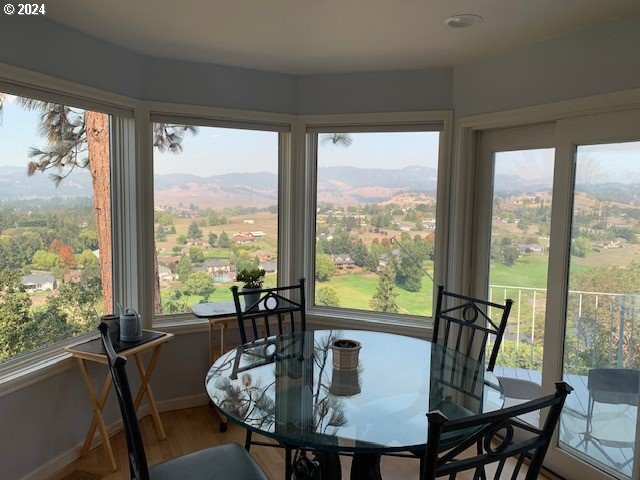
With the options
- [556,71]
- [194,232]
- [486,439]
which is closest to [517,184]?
[556,71]

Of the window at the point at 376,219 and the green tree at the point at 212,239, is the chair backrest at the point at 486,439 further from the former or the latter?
the green tree at the point at 212,239

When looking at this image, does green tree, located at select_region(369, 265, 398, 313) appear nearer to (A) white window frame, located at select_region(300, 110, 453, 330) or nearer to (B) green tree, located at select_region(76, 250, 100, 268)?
(A) white window frame, located at select_region(300, 110, 453, 330)

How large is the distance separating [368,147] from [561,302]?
1.72 m

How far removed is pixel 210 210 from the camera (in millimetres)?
3600

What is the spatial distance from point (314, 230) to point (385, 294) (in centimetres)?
75

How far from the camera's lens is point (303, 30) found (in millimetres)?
2623

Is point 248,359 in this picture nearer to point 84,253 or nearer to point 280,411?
point 280,411

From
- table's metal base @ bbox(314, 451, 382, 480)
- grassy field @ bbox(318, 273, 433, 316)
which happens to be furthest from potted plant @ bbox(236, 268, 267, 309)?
table's metal base @ bbox(314, 451, 382, 480)

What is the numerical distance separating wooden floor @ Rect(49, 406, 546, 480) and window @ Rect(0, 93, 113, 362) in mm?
738

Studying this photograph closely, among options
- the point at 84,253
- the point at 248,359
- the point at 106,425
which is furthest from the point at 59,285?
the point at 248,359

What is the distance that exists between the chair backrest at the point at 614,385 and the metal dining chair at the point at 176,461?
1.87m

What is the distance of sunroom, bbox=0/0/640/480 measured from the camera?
7.37 ft

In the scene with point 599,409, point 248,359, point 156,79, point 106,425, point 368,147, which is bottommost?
point 106,425

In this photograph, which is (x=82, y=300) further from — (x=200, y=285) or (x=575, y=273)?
(x=575, y=273)
